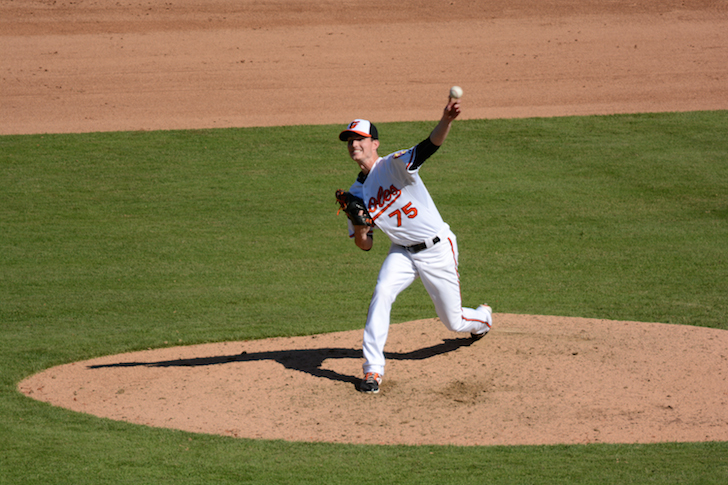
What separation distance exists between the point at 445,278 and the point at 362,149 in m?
1.16

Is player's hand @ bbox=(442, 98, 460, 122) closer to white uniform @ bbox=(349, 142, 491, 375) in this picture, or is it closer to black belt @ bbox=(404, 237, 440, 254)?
white uniform @ bbox=(349, 142, 491, 375)

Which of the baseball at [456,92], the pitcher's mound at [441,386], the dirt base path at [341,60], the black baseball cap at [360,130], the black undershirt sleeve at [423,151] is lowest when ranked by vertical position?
the pitcher's mound at [441,386]

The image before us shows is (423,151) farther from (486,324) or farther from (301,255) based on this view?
(301,255)

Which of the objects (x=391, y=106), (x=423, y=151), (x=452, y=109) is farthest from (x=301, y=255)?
(x=391, y=106)

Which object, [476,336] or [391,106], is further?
[391,106]

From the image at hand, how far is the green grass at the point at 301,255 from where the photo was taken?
15.9 ft

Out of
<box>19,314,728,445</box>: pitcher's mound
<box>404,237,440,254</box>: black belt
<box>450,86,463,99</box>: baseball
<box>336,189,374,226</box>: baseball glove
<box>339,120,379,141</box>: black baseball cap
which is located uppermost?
<box>450,86,463,99</box>: baseball

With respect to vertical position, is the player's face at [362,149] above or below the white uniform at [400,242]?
above

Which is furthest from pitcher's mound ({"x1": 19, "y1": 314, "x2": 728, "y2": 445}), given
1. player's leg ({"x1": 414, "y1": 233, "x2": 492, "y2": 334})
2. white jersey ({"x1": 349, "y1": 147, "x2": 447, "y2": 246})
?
white jersey ({"x1": 349, "y1": 147, "x2": 447, "y2": 246})

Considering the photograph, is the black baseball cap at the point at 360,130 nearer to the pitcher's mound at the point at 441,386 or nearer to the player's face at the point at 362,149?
the player's face at the point at 362,149

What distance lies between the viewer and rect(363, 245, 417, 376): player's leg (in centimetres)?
592

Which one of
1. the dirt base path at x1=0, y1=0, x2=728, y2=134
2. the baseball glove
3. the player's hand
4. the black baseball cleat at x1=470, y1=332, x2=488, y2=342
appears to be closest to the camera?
the player's hand

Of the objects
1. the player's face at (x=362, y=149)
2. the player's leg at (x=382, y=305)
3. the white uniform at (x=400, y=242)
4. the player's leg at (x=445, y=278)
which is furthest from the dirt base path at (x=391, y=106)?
the player's face at (x=362, y=149)

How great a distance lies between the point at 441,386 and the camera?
6066 millimetres
